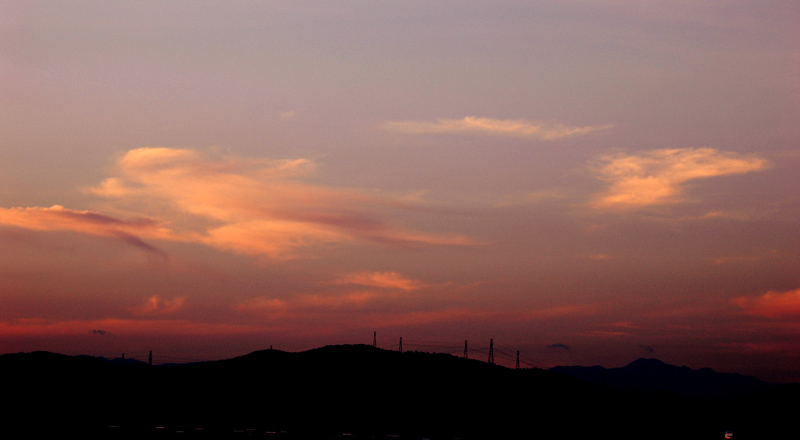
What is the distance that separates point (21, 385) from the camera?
144 metres

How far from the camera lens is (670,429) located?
123 m

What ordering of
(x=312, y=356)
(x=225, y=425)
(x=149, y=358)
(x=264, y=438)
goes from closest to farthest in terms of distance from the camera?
(x=264, y=438)
(x=225, y=425)
(x=149, y=358)
(x=312, y=356)

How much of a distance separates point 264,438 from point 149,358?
254ft

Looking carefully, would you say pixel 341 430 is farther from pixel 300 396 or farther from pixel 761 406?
pixel 761 406

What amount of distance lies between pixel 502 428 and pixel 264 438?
48.5 m

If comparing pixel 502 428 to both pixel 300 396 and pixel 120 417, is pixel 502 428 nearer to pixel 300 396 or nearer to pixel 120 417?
pixel 300 396

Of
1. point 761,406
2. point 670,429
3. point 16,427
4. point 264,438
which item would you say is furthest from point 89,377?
point 761,406

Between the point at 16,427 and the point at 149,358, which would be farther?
the point at 149,358

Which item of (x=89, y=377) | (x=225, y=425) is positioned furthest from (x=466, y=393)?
(x=89, y=377)

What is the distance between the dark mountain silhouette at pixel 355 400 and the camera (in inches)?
4673

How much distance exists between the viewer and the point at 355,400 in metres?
140

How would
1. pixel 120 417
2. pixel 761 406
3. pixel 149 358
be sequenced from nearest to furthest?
pixel 120 417, pixel 149 358, pixel 761 406

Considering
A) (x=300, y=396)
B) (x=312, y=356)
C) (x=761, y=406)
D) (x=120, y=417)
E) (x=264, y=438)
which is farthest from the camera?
(x=761, y=406)

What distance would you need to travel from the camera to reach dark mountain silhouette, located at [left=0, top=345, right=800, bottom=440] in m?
119
